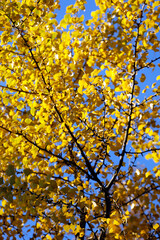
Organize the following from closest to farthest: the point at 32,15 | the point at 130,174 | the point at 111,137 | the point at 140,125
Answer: the point at 140,125 < the point at 32,15 < the point at 111,137 < the point at 130,174

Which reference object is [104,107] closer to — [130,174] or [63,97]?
[63,97]

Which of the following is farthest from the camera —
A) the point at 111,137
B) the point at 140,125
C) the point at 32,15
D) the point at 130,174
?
the point at 130,174

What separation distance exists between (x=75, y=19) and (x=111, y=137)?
1409 millimetres

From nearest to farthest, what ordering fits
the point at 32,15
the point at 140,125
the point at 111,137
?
the point at 140,125, the point at 32,15, the point at 111,137

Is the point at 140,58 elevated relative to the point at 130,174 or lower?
elevated

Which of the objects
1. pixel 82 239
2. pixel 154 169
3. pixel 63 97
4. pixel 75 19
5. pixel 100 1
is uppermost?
pixel 100 1

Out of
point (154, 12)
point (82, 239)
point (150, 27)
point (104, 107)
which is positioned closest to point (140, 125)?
point (104, 107)

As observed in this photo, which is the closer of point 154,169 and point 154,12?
point 154,12

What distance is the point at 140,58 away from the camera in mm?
3146

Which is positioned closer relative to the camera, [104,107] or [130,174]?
[104,107]

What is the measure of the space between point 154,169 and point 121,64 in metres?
1.33

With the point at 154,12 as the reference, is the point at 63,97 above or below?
below

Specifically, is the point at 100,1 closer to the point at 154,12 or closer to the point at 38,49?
the point at 154,12

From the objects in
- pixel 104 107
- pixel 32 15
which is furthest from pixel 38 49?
pixel 104 107
